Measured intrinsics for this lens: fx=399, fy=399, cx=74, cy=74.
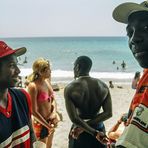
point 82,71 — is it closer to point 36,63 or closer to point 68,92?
point 68,92

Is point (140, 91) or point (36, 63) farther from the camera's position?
point (36, 63)

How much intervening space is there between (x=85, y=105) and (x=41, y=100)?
1100mm

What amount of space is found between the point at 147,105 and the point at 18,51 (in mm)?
2126

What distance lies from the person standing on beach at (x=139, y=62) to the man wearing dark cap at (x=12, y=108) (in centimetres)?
127

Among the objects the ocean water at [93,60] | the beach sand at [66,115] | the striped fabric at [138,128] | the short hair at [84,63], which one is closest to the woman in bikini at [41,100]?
the ocean water at [93,60]

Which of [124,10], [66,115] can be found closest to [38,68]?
[124,10]

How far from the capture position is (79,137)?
15.8 ft

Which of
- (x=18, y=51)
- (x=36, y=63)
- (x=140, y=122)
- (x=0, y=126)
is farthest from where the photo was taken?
(x=36, y=63)

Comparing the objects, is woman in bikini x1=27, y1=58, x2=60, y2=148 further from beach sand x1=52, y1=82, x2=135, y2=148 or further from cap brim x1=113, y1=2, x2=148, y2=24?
cap brim x1=113, y1=2, x2=148, y2=24

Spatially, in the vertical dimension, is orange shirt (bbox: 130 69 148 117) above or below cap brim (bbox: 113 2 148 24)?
below

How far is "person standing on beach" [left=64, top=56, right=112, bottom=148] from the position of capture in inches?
183

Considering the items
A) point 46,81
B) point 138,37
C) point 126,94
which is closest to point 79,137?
point 46,81

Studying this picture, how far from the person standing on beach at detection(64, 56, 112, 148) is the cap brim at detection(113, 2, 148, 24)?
2.82 metres

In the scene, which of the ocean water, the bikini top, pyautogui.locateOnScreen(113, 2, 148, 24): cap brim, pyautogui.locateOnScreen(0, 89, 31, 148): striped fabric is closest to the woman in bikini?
the bikini top
